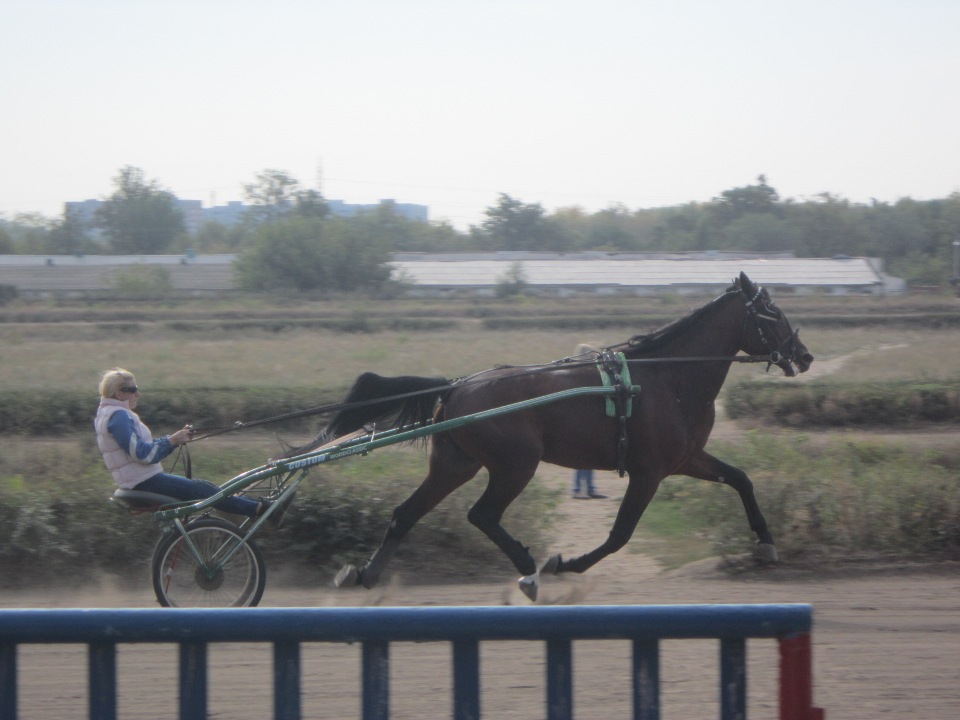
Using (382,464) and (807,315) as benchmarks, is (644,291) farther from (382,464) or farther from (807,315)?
(382,464)

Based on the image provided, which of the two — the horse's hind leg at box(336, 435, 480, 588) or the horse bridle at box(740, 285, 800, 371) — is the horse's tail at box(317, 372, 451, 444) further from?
the horse bridle at box(740, 285, 800, 371)

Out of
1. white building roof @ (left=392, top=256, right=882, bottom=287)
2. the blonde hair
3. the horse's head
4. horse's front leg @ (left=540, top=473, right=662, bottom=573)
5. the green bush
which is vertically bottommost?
the green bush

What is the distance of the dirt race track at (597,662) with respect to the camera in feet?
12.5

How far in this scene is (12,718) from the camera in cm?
228

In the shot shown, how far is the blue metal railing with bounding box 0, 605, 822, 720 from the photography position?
88.0 inches

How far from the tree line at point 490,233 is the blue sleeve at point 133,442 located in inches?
915

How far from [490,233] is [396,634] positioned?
2598 inches

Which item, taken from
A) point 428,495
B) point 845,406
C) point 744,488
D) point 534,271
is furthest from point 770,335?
point 534,271

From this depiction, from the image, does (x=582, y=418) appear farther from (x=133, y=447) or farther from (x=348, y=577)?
(x=133, y=447)

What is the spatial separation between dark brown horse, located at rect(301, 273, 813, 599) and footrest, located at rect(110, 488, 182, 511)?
40.6 inches

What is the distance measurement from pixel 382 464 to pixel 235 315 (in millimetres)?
27211

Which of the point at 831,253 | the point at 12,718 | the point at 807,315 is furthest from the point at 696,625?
the point at 807,315

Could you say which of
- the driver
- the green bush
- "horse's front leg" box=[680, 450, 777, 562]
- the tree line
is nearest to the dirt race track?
"horse's front leg" box=[680, 450, 777, 562]

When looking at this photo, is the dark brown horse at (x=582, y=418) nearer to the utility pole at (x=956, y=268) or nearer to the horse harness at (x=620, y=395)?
the horse harness at (x=620, y=395)
